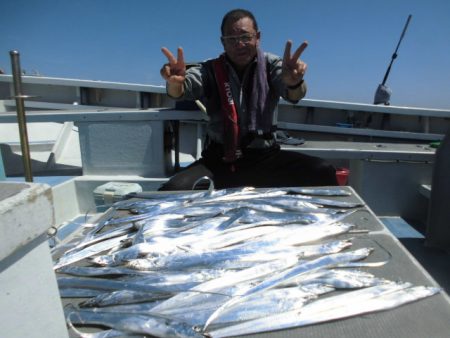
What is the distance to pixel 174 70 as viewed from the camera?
3.21m

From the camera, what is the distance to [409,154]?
394 centimetres

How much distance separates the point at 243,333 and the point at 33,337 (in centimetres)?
66

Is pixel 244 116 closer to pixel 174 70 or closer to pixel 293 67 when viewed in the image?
pixel 293 67

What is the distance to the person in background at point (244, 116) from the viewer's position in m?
3.36

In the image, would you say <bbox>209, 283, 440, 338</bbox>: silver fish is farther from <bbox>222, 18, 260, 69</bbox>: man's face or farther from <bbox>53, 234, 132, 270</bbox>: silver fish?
<bbox>222, 18, 260, 69</bbox>: man's face

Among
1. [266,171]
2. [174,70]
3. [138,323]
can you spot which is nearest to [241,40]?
[174,70]

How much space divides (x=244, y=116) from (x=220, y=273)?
2.25m

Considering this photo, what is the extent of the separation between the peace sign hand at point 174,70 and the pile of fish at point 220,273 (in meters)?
1.31

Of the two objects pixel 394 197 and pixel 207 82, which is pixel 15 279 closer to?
pixel 207 82

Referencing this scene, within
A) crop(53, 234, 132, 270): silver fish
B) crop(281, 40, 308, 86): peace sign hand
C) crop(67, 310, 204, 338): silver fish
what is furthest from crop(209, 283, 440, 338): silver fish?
crop(281, 40, 308, 86): peace sign hand

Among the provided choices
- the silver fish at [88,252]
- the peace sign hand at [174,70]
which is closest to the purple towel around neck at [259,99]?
the peace sign hand at [174,70]

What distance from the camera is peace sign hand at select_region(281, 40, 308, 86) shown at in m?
3.07

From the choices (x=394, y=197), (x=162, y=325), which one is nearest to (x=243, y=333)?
(x=162, y=325)

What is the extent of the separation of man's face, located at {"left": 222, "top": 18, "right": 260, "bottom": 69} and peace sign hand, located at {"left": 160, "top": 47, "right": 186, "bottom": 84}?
0.54 metres
